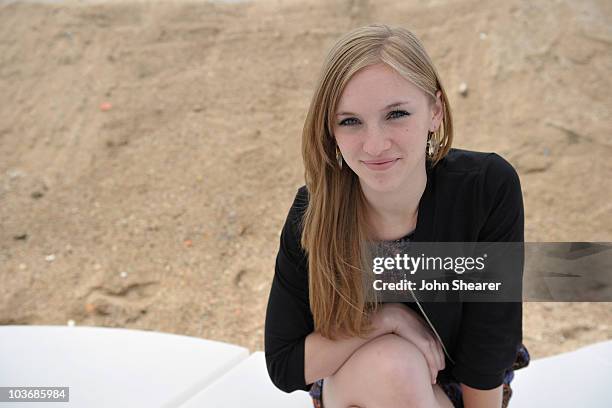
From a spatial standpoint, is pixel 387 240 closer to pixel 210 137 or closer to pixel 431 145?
pixel 431 145

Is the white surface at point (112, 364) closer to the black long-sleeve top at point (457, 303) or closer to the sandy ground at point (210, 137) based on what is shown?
the black long-sleeve top at point (457, 303)

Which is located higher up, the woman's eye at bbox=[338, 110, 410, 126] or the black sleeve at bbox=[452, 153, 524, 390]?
the woman's eye at bbox=[338, 110, 410, 126]

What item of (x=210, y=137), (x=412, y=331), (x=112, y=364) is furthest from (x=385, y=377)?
(x=210, y=137)

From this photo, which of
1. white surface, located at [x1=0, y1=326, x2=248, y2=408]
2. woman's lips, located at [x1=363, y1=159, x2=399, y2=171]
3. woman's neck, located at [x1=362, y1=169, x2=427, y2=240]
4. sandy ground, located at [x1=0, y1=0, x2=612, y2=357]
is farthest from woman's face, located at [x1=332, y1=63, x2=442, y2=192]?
sandy ground, located at [x1=0, y1=0, x2=612, y2=357]

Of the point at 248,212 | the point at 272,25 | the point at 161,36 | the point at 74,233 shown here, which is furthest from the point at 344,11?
the point at 74,233

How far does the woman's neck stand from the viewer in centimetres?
167

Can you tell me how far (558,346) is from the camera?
11.0 ft

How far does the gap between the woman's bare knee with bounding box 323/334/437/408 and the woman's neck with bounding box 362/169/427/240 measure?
11.7 inches

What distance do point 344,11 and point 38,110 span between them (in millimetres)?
→ 3100

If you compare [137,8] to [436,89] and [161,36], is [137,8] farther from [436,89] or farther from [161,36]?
[436,89]

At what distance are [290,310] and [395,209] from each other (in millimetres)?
415

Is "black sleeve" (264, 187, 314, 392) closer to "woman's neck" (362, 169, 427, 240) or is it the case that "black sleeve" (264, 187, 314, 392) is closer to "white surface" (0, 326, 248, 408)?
"woman's neck" (362, 169, 427, 240)

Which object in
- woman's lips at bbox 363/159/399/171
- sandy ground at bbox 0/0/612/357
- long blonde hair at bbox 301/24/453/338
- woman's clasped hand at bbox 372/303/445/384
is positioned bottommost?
sandy ground at bbox 0/0/612/357

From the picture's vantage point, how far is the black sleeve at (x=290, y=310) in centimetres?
172
